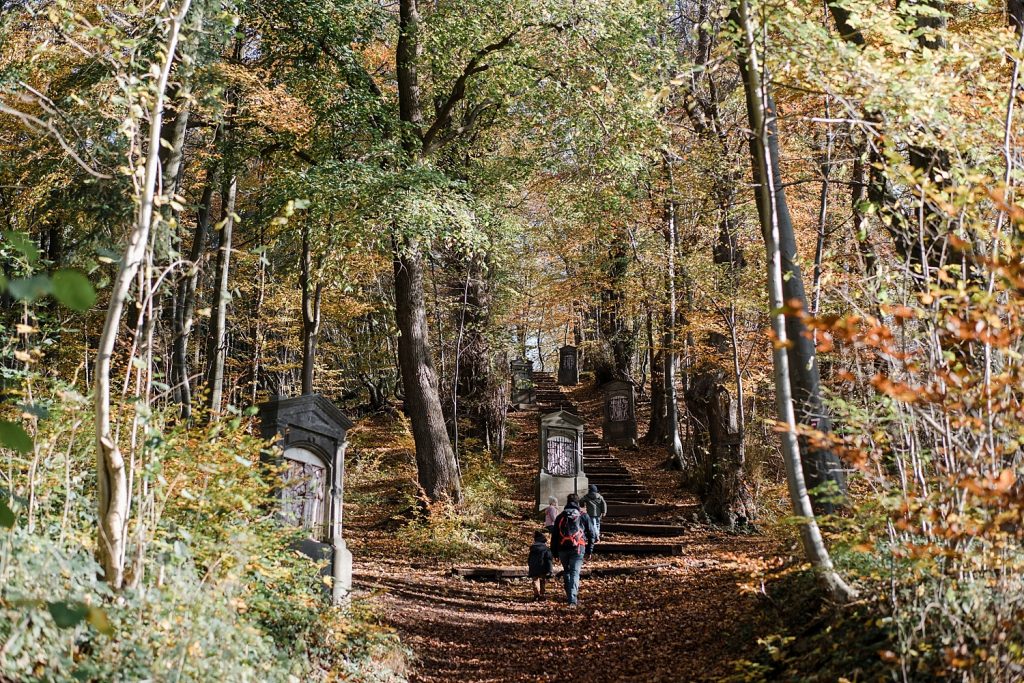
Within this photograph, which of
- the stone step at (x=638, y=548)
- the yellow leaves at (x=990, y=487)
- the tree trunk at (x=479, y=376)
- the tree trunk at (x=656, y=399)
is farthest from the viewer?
the tree trunk at (x=656, y=399)

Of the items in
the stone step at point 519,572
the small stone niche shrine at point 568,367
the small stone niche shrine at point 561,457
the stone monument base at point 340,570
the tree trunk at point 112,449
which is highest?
the small stone niche shrine at point 568,367

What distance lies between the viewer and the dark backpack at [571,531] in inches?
436

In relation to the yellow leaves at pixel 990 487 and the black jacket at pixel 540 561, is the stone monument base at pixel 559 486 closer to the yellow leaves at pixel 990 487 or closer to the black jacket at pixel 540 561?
the black jacket at pixel 540 561

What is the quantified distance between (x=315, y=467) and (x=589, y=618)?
3.97 meters

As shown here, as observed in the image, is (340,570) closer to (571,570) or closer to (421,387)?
(571,570)

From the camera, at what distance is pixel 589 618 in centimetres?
1051

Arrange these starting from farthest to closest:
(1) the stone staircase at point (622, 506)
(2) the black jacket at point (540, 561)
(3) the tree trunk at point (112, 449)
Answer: (1) the stone staircase at point (622, 506) → (2) the black jacket at point (540, 561) → (3) the tree trunk at point (112, 449)

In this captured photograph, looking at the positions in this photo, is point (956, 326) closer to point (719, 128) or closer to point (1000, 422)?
point (1000, 422)

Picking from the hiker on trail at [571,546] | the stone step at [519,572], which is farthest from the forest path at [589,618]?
the hiker on trail at [571,546]

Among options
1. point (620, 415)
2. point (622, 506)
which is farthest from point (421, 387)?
point (620, 415)

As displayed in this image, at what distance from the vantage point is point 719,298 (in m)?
16.2

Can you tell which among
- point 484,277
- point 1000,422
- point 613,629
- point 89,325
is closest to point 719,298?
point 484,277

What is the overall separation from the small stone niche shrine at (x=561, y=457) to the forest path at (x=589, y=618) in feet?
9.43

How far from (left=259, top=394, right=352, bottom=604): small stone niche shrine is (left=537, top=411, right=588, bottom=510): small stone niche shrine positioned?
9052mm
